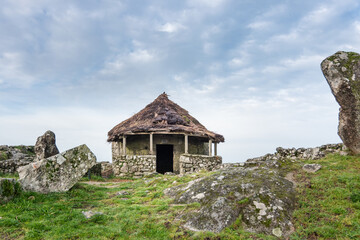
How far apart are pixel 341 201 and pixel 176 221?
3.56 m

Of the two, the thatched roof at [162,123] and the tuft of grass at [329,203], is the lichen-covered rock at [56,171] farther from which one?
the thatched roof at [162,123]

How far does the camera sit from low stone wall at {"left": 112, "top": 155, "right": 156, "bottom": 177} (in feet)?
55.5

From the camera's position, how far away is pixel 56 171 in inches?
312

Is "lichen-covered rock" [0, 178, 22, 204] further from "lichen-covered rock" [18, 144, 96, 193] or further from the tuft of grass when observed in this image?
the tuft of grass

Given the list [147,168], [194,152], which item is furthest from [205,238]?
[194,152]

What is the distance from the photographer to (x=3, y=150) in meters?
18.7

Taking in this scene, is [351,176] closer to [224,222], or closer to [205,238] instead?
[224,222]

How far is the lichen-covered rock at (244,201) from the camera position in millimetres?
4911

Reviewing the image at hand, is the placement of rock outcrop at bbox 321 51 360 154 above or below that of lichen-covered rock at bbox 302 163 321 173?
above

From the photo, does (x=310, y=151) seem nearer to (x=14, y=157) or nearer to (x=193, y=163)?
(x=193, y=163)

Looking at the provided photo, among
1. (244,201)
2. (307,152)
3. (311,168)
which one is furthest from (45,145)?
(307,152)

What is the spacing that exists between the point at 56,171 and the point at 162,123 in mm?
10644

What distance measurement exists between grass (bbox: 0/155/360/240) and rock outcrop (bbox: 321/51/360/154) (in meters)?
0.91

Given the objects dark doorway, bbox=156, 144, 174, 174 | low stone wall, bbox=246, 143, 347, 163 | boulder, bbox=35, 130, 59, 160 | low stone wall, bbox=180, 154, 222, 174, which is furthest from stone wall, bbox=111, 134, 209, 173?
low stone wall, bbox=246, 143, 347, 163
